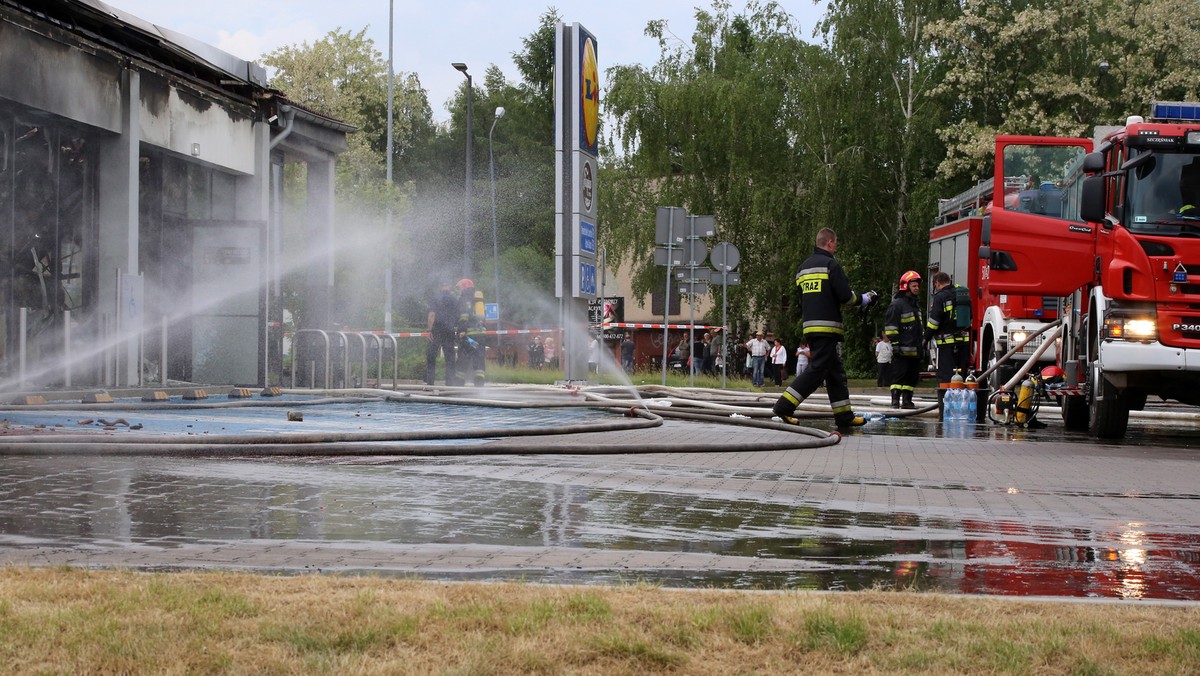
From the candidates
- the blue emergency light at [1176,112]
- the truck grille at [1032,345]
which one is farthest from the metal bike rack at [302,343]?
the blue emergency light at [1176,112]

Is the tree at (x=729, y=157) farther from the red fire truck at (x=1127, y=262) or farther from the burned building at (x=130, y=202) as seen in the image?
the red fire truck at (x=1127, y=262)

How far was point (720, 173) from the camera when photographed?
39.9 meters

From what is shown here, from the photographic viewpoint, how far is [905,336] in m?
18.5

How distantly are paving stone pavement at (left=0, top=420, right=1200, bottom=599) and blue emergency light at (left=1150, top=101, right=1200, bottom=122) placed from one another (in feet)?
15.3

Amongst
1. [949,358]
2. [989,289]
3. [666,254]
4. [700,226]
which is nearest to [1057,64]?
[700,226]

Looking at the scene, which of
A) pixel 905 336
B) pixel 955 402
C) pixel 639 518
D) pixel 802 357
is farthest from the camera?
pixel 802 357

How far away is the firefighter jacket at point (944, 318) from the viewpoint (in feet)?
57.7

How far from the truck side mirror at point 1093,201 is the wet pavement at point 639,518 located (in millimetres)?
3738

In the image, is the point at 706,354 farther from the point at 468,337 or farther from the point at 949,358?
the point at 949,358

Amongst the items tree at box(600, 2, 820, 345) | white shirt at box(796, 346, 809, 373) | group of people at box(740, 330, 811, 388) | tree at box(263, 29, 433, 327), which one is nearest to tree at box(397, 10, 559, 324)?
tree at box(263, 29, 433, 327)

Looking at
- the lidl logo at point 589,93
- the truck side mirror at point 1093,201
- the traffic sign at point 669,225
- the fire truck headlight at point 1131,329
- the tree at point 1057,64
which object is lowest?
the fire truck headlight at point 1131,329

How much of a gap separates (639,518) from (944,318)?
1170 cm

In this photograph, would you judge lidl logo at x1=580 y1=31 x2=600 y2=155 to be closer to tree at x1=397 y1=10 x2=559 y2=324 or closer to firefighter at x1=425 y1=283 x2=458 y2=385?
firefighter at x1=425 y1=283 x2=458 y2=385

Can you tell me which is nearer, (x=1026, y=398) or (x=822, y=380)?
(x=822, y=380)
